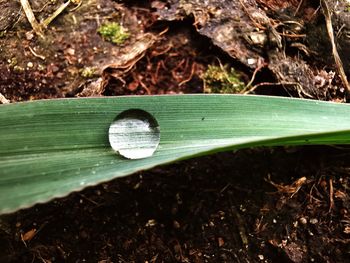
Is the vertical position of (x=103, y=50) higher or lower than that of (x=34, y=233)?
higher

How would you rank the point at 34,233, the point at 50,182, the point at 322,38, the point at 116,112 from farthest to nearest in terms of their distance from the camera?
the point at 322,38
the point at 34,233
the point at 116,112
the point at 50,182

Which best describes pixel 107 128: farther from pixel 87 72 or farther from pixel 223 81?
pixel 223 81

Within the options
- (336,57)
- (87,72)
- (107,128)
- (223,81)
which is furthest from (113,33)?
(336,57)

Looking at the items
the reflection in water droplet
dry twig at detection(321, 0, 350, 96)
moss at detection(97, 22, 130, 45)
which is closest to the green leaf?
the reflection in water droplet

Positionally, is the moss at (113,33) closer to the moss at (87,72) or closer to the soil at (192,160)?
the soil at (192,160)

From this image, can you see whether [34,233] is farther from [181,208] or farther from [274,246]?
[274,246]

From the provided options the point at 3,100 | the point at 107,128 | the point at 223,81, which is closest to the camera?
the point at 107,128

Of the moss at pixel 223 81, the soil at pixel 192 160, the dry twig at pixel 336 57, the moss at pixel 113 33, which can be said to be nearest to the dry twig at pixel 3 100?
the soil at pixel 192 160

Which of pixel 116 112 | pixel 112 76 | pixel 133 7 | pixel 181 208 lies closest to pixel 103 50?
pixel 112 76
